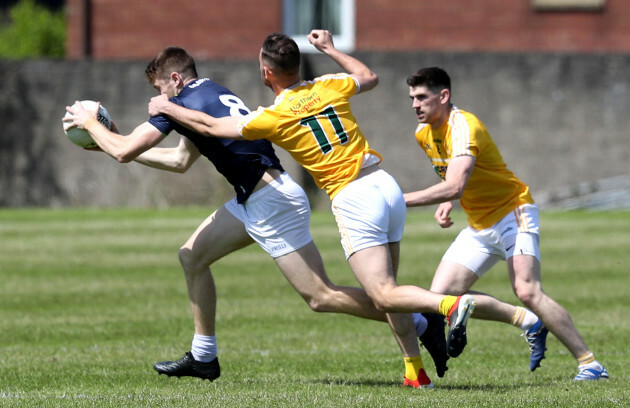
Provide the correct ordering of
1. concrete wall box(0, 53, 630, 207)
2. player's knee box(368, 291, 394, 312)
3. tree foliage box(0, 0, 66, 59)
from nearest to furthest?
player's knee box(368, 291, 394, 312)
concrete wall box(0, 53, 630, 207)
tree foliage box(0, 0, 66, 59)

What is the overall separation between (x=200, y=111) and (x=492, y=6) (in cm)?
1989

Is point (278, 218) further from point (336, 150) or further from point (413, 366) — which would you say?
point (413, 366)

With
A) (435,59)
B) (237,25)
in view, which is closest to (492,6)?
(435,59)

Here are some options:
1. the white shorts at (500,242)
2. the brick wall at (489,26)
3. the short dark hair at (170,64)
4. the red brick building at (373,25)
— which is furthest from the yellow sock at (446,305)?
the brick wall at (489,26)

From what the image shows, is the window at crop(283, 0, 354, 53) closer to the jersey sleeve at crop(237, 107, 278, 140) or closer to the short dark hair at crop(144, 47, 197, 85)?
the short dark hair at crop(144, 47, 197, 85)

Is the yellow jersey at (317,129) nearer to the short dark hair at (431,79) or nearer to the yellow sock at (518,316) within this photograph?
the short dark hair at (431,79)

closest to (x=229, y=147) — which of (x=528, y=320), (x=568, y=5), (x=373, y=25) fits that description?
(x=528, y=320)

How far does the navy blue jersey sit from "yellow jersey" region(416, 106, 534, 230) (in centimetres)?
122

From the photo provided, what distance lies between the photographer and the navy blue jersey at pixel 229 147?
7488mm

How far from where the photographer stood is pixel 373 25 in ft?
86.2

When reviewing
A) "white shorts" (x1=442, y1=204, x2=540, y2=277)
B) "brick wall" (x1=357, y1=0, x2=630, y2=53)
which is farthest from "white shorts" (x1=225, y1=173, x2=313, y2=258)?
"brick wall" (x1=357, y1=0, x2=630, y2=53)

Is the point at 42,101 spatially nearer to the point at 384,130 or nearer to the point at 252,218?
the point at 384,130

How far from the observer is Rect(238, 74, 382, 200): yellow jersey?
7.10 m

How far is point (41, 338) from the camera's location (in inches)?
397
